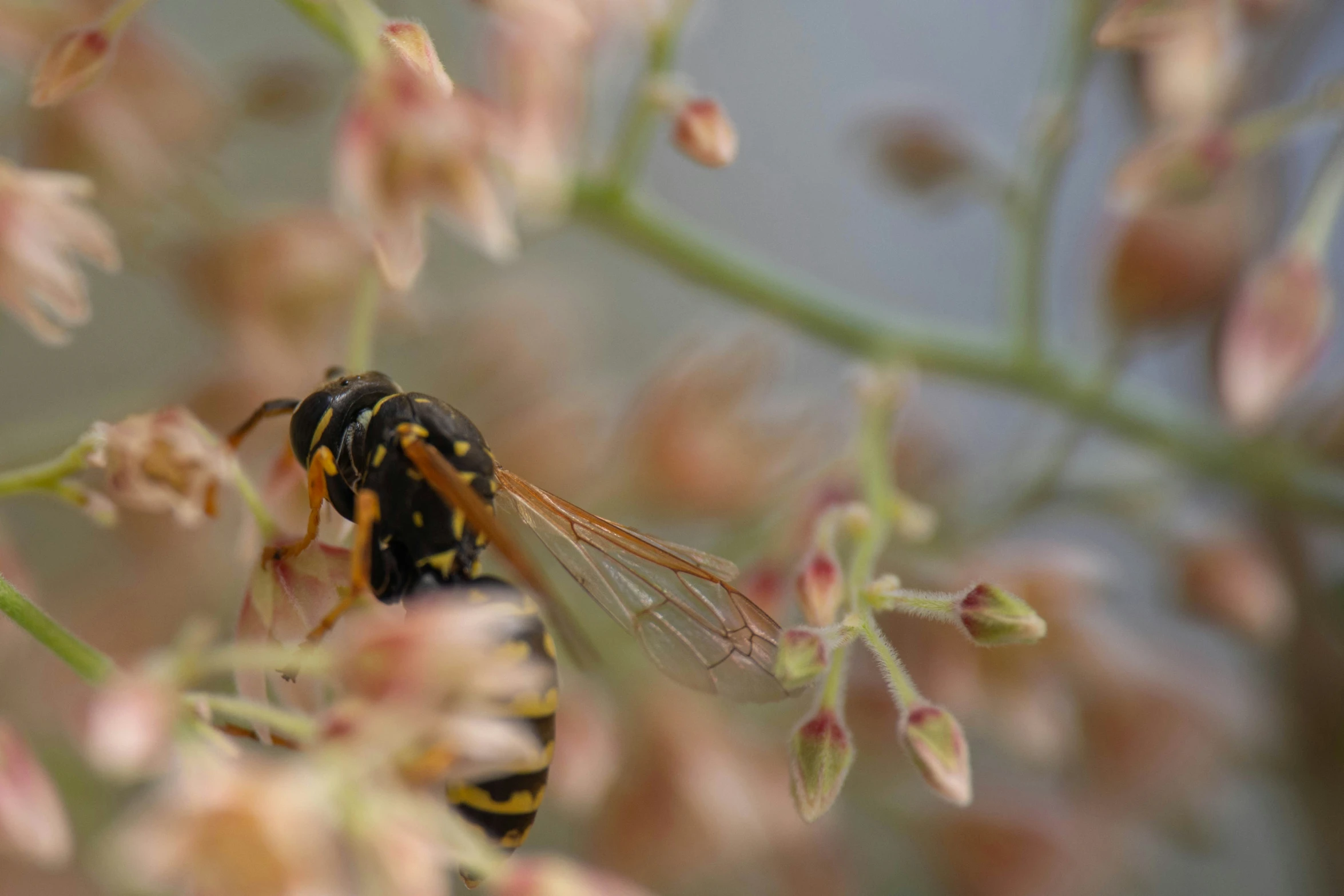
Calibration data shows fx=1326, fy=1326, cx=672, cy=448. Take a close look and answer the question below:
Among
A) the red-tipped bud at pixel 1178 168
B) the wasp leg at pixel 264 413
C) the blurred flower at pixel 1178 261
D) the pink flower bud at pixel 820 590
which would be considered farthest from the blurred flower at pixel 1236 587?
the wasp leg at pixel 264 413

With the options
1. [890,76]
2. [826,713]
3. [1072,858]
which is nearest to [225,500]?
[826,713]

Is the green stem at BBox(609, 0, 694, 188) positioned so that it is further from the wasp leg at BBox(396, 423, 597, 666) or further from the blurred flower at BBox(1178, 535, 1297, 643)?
the blurred flower at BBox(1178, 535, 1297, 643)

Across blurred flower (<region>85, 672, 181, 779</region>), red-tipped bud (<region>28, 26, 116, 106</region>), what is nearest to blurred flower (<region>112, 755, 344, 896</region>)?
blurred flower (<region>85, 672, 181, 779</region>)

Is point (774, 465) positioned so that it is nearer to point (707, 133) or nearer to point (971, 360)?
point (971, 360)

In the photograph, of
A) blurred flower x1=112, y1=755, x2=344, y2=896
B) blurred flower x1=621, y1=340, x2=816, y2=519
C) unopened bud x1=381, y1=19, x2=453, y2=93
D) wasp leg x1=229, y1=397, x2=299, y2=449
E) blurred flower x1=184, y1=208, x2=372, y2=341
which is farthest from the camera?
blurred flower x1=621, y1=340, x2=816, y2=519

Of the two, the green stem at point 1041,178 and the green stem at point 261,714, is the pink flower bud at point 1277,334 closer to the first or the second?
the green stem at point 1041,178
